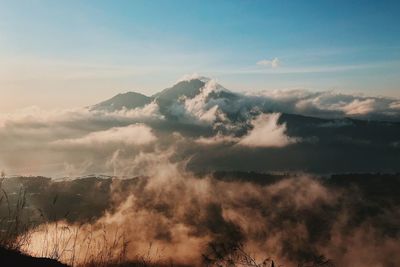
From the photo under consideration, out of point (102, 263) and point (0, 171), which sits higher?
point (0, 171)

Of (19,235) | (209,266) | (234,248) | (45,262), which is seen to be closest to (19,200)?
(19,235)

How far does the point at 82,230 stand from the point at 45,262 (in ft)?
7.08

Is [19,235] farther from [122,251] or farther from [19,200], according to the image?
[122,251]

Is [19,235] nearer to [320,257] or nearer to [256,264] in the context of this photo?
[256,264]

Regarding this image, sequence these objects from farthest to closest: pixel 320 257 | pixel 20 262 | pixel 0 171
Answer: pixel 0 171 < pixel 20 262 < pixel 320 257

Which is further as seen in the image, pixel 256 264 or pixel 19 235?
pixel 19 235

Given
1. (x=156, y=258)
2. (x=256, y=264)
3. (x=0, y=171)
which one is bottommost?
(x=156, y=258)

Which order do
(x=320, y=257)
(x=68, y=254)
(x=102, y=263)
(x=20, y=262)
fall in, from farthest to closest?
(x=68, y=254), (x=102, y=263), (x=20, y=262), (x=320, y=257)

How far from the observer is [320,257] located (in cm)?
739

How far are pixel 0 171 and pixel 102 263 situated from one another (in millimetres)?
3918

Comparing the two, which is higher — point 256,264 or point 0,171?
point 0,171

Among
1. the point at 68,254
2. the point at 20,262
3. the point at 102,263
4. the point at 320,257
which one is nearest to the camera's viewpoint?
the point at 320,257

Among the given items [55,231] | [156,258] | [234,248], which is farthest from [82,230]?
[234,248]

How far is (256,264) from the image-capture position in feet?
25.4
